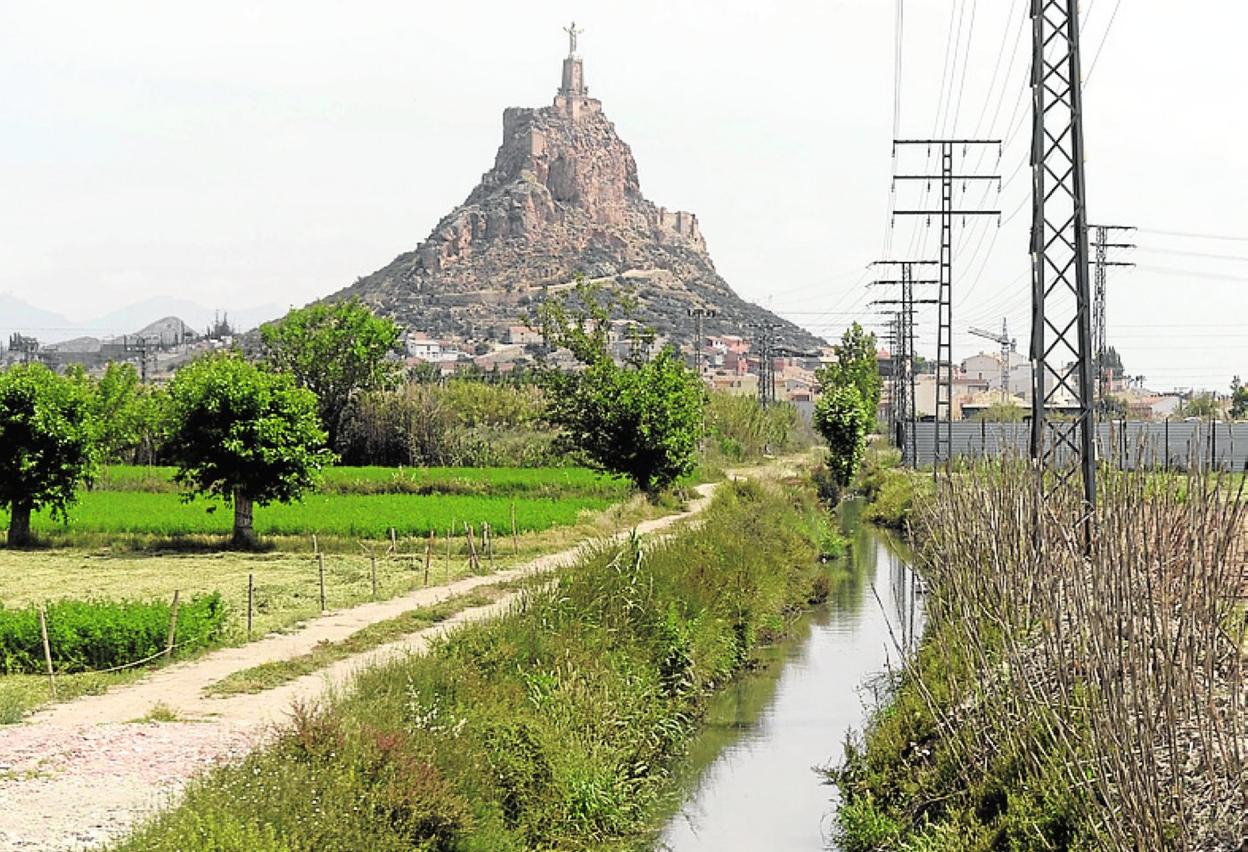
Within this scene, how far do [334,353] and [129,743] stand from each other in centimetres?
5485

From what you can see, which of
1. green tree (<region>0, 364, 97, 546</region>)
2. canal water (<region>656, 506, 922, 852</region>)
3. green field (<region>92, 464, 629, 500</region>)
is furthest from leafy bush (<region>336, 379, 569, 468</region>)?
Result: canal water (<region>656, 506, 922, 852</region>)

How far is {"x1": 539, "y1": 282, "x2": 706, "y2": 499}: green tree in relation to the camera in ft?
135

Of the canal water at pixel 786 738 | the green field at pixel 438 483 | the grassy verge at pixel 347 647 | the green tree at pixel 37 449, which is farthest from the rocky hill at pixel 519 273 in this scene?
the grassy verge at pixel 347 647

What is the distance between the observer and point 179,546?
34.1 metres

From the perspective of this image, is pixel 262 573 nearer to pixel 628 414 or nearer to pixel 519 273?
pixel 628 414

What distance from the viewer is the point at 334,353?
221 ft

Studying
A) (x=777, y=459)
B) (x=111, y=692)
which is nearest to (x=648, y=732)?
(x=111, y=692)

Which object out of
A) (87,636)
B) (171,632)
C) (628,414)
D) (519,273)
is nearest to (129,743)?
(171,632)

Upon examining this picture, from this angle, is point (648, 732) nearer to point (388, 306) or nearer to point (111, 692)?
point (111, 692)

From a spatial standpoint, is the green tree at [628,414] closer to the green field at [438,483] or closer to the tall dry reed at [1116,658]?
the green field at [438,483]

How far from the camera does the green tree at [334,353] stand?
216ft

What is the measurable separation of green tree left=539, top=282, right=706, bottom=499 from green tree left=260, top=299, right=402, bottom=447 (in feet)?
76.8

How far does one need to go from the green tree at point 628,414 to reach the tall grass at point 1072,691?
23.0 meters

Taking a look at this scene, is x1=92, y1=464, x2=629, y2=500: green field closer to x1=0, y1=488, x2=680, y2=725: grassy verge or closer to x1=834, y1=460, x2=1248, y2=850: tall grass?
x1=0, y1=488, x2=680, y2=725: grassy verge
